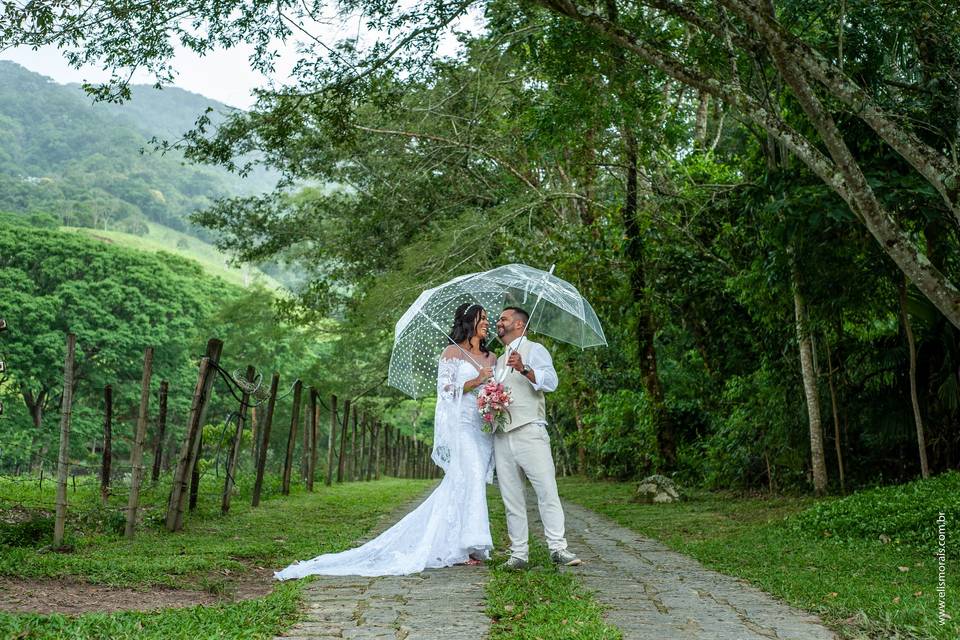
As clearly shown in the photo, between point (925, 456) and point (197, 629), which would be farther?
point (925, 456)

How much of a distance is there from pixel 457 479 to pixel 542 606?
227 centimetres

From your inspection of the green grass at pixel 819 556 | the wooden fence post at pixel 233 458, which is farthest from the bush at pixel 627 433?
the wooden fence post at pixel 233 458

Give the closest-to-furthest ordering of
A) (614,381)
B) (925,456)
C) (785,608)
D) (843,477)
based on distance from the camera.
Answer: (785,608) < (925,456) < (843,477) < (614,381)

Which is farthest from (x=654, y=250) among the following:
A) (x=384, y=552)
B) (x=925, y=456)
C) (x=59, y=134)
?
(x=59, y=134)

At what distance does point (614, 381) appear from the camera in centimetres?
2022

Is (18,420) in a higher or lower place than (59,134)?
lower

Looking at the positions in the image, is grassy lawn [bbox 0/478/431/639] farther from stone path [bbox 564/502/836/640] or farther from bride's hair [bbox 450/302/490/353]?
bride's hair [bbox 450/302/490/353]

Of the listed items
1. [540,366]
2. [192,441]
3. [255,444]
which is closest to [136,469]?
[192,441]

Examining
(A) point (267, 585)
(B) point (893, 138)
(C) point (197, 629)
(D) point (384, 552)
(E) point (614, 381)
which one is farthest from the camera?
(E) point (614, 381)

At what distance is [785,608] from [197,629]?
314 cm

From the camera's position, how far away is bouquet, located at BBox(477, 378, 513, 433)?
22.0ft

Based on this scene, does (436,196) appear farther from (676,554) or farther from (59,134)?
(59,134)

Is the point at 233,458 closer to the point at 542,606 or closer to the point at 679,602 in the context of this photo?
the point at 542,606

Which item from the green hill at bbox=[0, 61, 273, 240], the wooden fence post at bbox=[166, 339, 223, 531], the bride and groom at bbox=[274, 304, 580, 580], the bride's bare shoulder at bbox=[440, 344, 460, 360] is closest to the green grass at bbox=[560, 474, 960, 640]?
the bride and groom at bbox=[274, 304, 580, 580]
